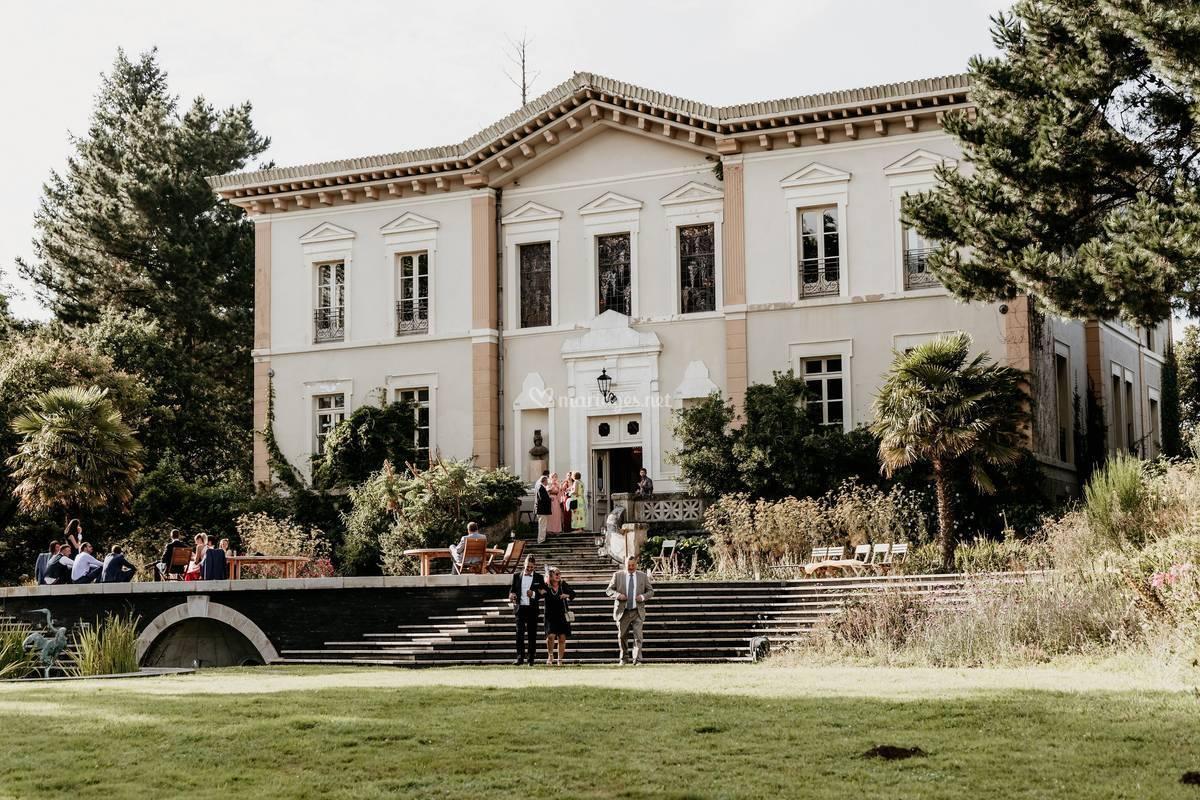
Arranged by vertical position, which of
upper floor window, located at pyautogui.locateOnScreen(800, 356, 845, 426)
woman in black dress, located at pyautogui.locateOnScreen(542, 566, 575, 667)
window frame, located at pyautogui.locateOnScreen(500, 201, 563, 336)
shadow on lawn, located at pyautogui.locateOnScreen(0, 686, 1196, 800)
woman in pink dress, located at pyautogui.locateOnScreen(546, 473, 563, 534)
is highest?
window frame, located at pyautogui.locateOnScreen(500, 201, 563, 336)

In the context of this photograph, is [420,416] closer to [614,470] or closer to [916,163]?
[614,470]

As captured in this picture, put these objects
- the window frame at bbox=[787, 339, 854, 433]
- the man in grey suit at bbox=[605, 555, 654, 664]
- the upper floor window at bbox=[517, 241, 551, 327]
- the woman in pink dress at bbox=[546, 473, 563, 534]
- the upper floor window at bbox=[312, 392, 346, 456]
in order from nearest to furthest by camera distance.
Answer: the man in grey suit at bbox=[605, 555, 654, 664], the window frame at bbox=[787, 339, 854, 433], the woman in pink dress at bbox=[546, 473, 563, 534], the upper floor window at bbox=[517, 241, 551, 327], the upper floor window at bbox=[312, 392, 346, 456]

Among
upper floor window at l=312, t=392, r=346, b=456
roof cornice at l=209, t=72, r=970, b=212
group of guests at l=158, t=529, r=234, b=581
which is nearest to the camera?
group of guests at l=158, t=529, r=234, b=581

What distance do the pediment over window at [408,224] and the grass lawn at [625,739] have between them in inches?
778

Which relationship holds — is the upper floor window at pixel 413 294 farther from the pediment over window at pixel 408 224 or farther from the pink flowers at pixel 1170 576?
the pink flowers at pixel 1170 576

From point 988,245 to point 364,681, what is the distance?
12221 mm

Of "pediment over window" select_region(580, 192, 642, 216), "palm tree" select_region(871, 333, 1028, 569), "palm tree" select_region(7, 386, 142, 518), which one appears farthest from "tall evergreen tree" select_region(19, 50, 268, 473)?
"palm tree" select_region(871, 333, 1028, 569)

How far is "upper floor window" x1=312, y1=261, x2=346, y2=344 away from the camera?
34000 mm

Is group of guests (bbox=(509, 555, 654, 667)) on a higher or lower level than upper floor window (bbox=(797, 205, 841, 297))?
lower

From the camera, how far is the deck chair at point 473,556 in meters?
23.9

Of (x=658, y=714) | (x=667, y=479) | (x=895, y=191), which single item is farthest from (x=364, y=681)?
(x=895, y=191)

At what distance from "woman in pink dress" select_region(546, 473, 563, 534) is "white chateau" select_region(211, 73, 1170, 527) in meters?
1.68

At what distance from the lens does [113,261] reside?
45.1 meters

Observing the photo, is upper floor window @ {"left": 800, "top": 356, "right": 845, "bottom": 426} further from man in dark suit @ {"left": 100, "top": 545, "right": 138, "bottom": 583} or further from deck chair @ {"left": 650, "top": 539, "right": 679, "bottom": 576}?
man in dark suit @ {"left": 100, "top": 545, "right": 138, "bottom": 583}
